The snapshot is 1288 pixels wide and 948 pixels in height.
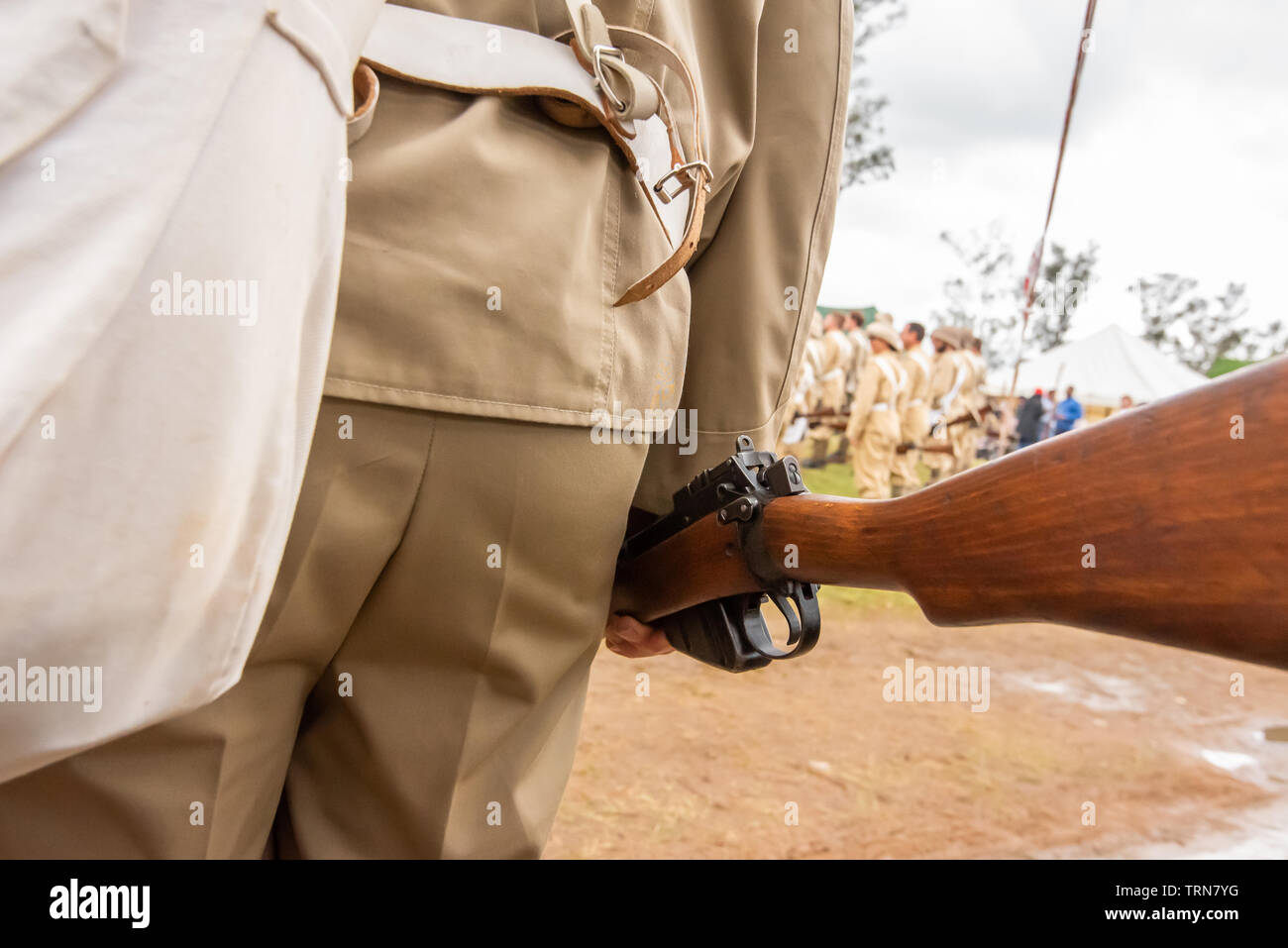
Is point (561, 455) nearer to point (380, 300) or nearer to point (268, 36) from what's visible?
point (380, 300)

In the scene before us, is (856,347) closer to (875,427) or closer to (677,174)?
(875,427)

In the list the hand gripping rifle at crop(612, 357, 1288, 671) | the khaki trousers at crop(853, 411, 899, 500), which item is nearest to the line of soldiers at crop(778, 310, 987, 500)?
the khaki trousers at crop(853, 411, 899, 500)

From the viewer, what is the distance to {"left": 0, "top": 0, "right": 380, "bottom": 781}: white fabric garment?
0.52 meters

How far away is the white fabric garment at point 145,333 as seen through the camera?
52 cm

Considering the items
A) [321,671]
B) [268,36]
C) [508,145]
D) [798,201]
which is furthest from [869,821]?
[268,36]

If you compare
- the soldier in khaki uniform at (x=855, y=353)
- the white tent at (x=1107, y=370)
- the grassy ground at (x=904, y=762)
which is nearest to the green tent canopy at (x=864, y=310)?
the soldier in khaki uniform at (x=855, y=353)

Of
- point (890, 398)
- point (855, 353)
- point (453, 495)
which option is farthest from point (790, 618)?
point (855, 353)

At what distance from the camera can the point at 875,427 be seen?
398 inches

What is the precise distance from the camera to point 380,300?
2.63ft

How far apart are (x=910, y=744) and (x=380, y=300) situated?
11.4 feet

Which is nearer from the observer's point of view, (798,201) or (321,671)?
(321,671)

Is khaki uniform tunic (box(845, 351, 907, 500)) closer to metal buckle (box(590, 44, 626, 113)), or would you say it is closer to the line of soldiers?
the line of soldiers

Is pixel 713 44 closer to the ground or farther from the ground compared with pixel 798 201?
farther from the ground

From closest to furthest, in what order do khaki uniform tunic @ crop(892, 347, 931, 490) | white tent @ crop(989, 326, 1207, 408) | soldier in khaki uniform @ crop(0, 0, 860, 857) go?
soldier in khaki uniform @ crop(0, 0, 860, 857) < khaki uniform tunic @ crop(892, 347, 931, 490) < white tent @ crop(989, 326, 1207, 408)
